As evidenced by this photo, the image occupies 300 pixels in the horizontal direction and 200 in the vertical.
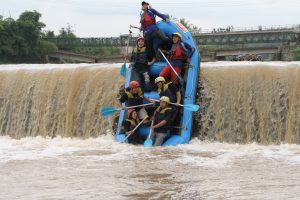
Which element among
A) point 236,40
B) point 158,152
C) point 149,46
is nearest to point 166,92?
point 158,152

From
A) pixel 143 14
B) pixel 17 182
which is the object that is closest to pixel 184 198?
pixel 17 182

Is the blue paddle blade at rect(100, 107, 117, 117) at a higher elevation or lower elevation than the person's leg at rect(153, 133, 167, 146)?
higher

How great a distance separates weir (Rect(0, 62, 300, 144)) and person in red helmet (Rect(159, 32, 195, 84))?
2.17 feet

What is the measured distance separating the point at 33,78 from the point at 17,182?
5.84m

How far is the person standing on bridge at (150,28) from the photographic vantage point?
10.4 m

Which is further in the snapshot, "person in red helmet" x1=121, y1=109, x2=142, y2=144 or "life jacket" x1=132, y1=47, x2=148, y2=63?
"life jacket" x1=132, y1=47, x2=148, y2=63

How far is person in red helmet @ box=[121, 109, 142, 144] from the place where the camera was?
9281 mm

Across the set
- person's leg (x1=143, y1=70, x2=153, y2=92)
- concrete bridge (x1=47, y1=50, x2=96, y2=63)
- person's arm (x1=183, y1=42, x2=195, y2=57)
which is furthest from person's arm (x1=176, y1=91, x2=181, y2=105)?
concrete bridge (x1=47, y1=50, x2=96, y2=63)

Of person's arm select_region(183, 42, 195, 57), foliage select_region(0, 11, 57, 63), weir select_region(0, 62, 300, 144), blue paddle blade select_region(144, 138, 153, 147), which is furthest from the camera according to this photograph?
foliage select_region(0, 11, 57, 63)

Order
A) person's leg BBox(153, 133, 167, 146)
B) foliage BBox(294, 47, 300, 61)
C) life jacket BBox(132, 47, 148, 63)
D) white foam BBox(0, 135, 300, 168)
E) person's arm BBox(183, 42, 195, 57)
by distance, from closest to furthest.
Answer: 1. white foam BBox(0, 135, 300, 168)
2. person's leg BBox(153, 133, 167, 146)
3. person's arm BBox(183, 42, 195, 57)
4. life jacket BBox(132, 47, 148, 63)
5. foliage BBox(294, 47, 300, 61)

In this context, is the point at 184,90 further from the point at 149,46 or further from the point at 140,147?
the point at 140,147

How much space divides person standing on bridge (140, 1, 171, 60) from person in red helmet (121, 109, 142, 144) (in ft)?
5.38

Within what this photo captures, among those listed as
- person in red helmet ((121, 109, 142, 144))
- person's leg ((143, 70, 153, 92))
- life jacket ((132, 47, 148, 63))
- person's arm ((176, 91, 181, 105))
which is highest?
life jacket ((132, 47, 148, 63))

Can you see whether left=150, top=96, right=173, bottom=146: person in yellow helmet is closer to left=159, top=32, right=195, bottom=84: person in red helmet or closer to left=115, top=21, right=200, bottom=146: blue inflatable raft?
left=115, top=21, right=200, bottom=146: blue inflatable raft
